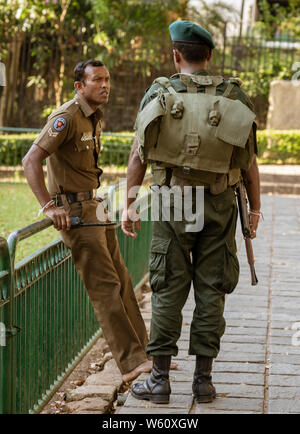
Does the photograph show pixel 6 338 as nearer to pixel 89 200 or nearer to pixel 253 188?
pixel 89 200

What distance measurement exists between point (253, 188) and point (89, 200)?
0.99 metres

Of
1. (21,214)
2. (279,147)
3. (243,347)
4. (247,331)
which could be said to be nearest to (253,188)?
(243,347)

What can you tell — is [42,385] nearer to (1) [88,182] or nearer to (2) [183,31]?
(1) [88,182]

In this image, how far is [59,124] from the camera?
4.39m

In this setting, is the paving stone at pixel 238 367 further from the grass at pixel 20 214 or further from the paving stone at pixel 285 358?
the grass at pixel 20 214

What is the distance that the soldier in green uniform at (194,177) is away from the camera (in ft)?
13.0

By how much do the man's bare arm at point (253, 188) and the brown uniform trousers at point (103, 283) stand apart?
2.94ft

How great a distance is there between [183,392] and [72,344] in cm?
97

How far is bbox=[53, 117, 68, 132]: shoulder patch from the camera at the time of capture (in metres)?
4.37

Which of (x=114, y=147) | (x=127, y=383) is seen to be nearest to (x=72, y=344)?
(x=127, y=383)

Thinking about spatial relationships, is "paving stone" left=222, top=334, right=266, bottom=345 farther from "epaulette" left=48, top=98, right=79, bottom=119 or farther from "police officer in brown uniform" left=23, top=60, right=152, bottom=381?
"epaulette" left=48, top=98, right=79, bottom=119

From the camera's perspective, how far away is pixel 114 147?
13234mm

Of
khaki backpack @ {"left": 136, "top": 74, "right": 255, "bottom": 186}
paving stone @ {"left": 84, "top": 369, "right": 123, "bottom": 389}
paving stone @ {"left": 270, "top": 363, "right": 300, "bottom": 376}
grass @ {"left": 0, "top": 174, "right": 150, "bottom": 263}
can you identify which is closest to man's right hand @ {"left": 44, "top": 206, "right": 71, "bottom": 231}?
khaki backpack @ {"left": 136, "top": 74, "right": 255, "bottom": 186}

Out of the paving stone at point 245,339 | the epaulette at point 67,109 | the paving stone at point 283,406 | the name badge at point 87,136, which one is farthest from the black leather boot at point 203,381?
the epaulette at point 67,109
